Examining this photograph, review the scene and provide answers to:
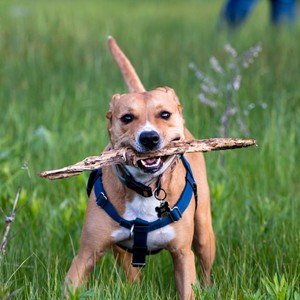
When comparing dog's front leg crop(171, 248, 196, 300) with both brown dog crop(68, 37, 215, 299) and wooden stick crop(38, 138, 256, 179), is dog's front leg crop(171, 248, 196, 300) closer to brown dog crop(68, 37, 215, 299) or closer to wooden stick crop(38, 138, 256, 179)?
brown dog crop(68, 37, 215, 299)

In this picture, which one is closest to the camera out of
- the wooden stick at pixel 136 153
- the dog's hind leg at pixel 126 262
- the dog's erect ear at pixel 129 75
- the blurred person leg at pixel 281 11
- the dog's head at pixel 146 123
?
the wooden stick at pixel 136 153

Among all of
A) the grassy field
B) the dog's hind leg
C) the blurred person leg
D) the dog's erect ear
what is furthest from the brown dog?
the blurred person leg

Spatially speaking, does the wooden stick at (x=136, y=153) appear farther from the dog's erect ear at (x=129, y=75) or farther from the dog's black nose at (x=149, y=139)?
the dog's erect ear at (x=129, y=75)

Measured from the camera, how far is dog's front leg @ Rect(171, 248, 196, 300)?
4.28 metres

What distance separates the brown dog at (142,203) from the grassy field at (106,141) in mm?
181

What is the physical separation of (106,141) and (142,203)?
8.27 feet

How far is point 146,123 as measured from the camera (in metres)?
4.23

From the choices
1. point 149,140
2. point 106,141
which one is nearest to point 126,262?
point 149,140

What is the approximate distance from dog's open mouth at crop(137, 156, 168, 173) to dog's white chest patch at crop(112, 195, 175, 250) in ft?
0.87

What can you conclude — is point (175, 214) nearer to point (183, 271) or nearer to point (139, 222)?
point (139, 222)

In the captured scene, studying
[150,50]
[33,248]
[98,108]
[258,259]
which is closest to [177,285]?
[258,259]

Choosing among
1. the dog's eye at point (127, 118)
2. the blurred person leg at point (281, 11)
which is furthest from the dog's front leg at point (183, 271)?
the blurred person leg at point (281, 11)

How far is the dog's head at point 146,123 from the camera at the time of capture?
407cm

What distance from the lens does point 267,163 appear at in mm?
6562
